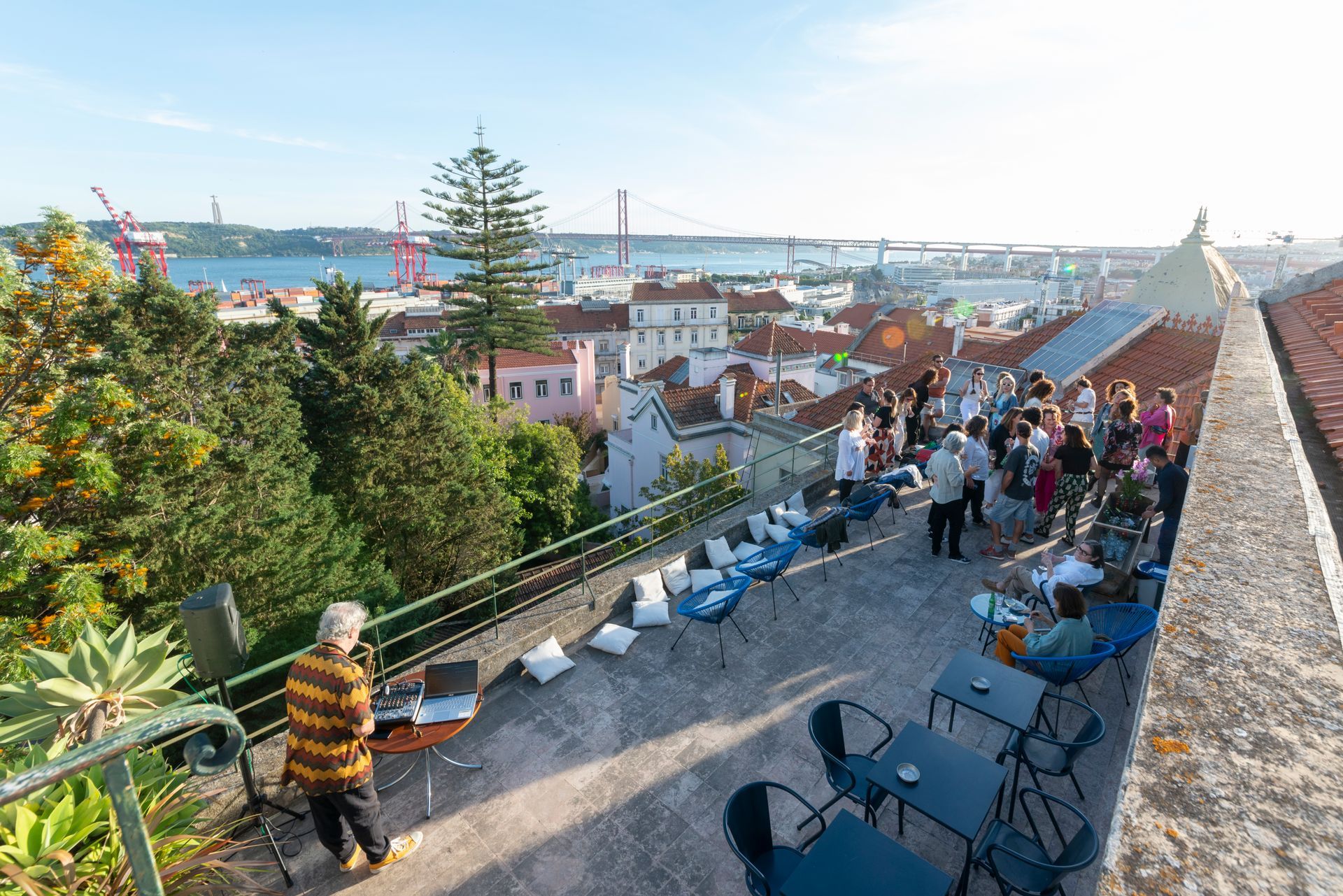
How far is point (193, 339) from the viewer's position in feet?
40.7

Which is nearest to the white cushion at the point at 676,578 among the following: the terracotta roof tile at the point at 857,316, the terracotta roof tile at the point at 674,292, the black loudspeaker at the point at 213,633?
the black loudspeaker at the point at 213,633

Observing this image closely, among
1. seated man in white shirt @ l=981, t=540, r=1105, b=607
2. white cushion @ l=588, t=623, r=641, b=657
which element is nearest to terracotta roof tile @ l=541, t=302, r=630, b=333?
white cushion @ l=588, t=623, r=641, b=657

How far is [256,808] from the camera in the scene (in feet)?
11.0

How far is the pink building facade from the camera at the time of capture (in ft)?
128

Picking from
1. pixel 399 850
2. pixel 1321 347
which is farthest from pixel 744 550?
pixel 1321 347

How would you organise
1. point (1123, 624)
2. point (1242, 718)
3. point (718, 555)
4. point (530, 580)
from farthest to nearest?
point (530, 580) < point (718, 555) < point (1123, 624) < point (1242, 718)

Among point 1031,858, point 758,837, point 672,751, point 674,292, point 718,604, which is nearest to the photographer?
point 1031,858

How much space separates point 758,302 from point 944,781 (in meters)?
68.2

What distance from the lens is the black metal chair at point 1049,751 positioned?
296 centimetres

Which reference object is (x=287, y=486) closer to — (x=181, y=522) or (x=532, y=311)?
(x=181, y=522)

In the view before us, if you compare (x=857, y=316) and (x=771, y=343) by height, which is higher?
(x=857, y=316)

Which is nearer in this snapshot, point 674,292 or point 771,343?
point 771,343

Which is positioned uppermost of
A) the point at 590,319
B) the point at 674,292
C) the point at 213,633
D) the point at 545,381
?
the point at 674,292

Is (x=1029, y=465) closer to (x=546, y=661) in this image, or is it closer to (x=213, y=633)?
(x=546, y=661)
